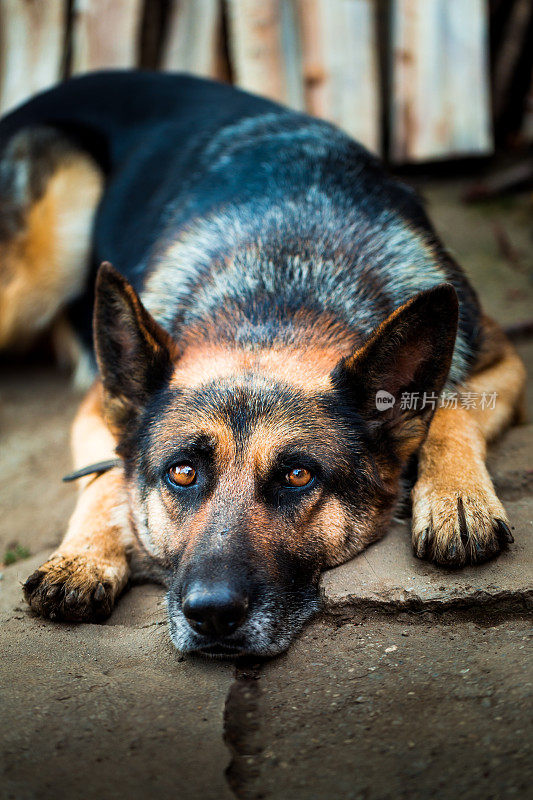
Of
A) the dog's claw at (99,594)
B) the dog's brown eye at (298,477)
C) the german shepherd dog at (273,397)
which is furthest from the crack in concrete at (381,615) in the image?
the dog's claw at (99,594)

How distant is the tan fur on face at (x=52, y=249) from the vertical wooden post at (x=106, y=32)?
63.3 inches

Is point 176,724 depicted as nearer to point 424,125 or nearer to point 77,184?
point 77,184

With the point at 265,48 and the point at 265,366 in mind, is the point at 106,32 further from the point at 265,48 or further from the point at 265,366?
the point at 265,366

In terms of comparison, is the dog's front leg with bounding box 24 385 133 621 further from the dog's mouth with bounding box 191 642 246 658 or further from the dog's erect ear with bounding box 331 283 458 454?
the dog's erect ear with bounding box 331 283 458 454

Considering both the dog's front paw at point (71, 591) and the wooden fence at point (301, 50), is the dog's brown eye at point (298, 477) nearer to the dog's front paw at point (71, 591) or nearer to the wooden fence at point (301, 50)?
the dog's front paw at point (71, 591)

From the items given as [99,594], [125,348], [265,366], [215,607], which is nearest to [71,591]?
[99,594]

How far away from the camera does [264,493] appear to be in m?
2.88

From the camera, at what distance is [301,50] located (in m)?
6.87

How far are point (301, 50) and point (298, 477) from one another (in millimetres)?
5256

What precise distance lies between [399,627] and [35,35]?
636cm

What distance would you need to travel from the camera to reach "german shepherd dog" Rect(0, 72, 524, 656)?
285cm

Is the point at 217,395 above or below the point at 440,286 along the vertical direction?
below

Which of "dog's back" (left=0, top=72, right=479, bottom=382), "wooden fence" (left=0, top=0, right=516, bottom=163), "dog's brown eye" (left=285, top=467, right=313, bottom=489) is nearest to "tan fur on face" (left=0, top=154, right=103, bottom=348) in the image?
"dog's back" (left=0, top=72, right=479, bottom=382)

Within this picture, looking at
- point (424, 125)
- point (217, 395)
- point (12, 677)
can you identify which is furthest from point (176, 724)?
point (424, 125)
